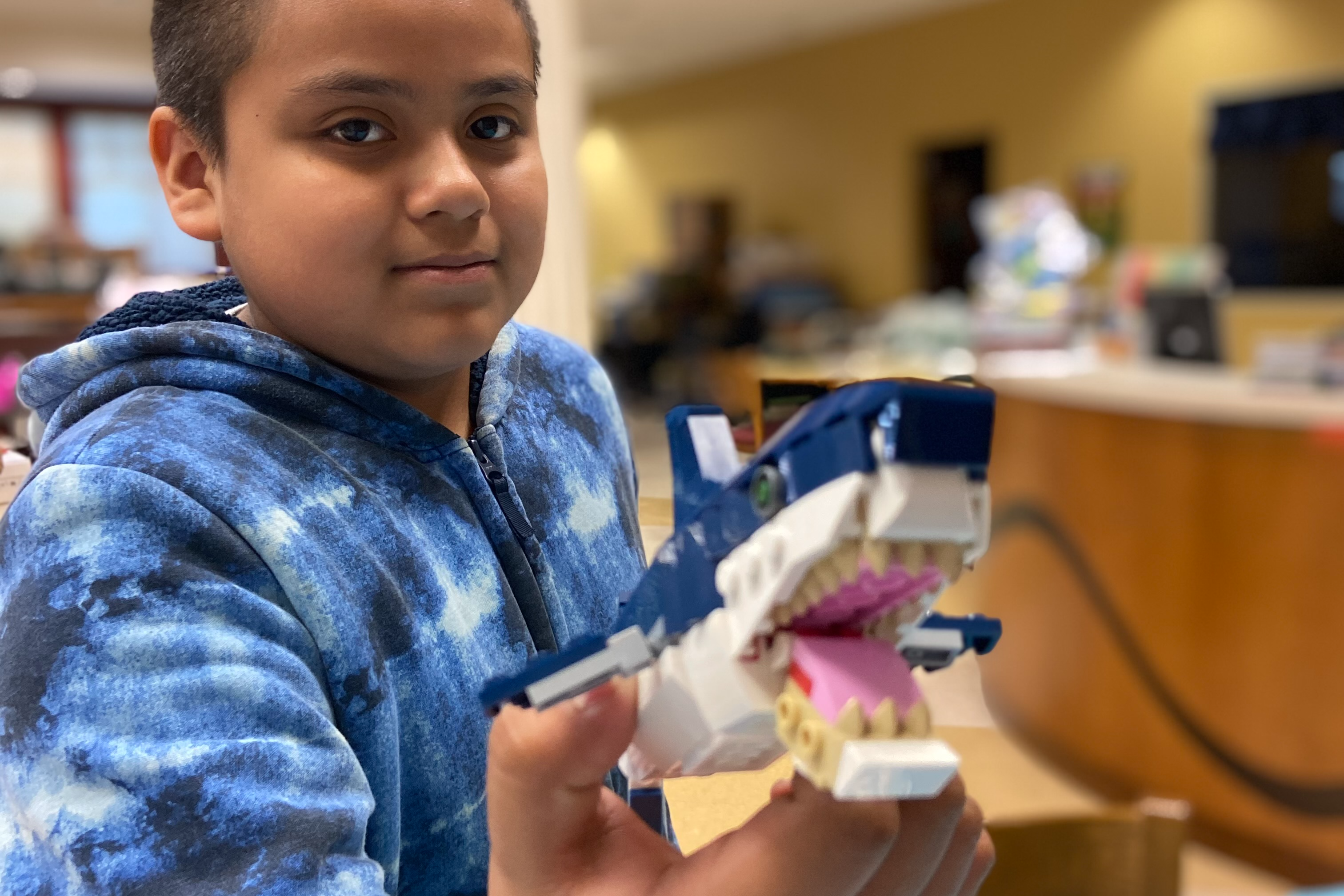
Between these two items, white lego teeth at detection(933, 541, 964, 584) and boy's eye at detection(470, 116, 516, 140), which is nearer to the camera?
white lego teeth at detection(933, 541, 964, 584)

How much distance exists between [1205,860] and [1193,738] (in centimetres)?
24

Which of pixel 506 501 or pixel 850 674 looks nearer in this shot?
pixel 850 674

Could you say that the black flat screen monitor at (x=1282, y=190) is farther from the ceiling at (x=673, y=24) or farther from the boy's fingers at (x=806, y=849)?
the boy's fingers at (x=806, y=849)

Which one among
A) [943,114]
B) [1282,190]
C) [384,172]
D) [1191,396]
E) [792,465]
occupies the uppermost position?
[943,114]

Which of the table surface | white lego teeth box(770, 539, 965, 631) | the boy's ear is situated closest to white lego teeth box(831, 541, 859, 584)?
white lego teeth box(770, 539, 965, 631)

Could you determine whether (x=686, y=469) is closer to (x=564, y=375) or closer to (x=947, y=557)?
(x=947, y=557)

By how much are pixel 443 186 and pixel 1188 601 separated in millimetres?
2304

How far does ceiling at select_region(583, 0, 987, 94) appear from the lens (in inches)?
298

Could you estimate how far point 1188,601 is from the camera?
7.88ft

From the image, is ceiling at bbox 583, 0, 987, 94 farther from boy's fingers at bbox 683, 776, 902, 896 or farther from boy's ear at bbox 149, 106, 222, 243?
boy's fingers at bbox 683, 776, 902, 896

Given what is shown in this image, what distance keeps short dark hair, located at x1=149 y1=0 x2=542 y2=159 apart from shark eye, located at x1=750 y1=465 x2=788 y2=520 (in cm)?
25

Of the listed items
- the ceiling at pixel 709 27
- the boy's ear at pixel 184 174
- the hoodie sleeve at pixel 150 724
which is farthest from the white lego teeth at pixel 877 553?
the ceiling at pixel 709 27

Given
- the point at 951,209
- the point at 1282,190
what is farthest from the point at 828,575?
the point at 951,209

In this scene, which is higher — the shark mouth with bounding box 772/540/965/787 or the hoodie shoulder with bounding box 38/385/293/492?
the hoodie shoulder with bounding box 38/385/293/492
